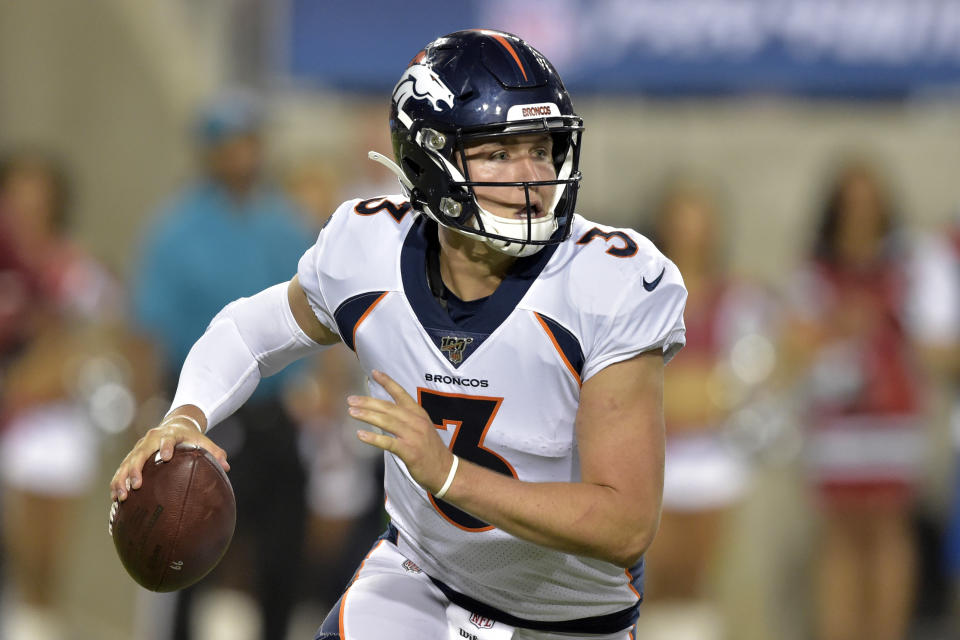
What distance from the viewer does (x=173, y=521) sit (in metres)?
2.73

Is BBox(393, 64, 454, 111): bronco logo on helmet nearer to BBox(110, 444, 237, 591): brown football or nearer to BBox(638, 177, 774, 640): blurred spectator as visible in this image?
BBox(110, 444, 237, 591): brown football

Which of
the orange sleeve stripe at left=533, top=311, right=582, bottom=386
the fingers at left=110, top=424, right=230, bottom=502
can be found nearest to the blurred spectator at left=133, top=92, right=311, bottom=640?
the fingers at left=110, top=424, right=230, bottom=502

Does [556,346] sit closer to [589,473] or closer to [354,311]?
[589,473]

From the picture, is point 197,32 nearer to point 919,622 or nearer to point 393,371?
point 919,622

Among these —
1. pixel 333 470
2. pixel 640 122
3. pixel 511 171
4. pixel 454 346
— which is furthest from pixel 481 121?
pixel 640 122

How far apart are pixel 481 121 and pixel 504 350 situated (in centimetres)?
45

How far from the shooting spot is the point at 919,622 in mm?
6277

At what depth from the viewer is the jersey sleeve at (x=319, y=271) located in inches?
118

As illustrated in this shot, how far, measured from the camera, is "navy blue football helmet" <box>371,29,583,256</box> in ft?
9.08

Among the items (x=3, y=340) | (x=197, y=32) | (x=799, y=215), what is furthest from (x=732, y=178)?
(x=3, y=340)

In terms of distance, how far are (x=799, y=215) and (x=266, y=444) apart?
3.13 m

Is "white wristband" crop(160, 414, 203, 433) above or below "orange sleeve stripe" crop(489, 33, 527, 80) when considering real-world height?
below

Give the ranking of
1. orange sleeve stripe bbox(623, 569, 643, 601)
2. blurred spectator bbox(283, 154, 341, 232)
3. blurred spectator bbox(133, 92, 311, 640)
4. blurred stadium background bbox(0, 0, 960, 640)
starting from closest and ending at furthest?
orange sleeve stripe bbox(623, 569, 643, 601) → blurred spectator bbox(133, 92, 311, 640) → blurred spectator bbox(283, 154, 341, 232) → blurred stadium background bbox(0, 0, 960, 640)

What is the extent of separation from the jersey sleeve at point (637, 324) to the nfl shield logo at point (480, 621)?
2.02 feet
